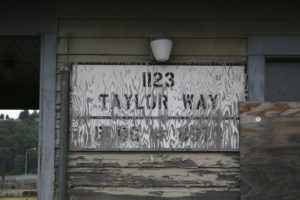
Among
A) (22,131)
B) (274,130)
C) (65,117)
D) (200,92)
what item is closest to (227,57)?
(200,92)

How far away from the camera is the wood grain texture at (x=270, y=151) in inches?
146

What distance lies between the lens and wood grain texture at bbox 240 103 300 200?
3709 mm

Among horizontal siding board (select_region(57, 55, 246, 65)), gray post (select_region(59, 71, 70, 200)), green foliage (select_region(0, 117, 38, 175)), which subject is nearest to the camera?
gray post (select_region(59, 71, 70, 200))

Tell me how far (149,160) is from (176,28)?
1272mm

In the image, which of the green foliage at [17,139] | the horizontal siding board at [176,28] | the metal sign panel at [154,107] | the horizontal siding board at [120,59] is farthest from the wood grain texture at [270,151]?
the green foliage at [17,139]

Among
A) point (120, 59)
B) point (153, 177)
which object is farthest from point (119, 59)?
point (153, 177)

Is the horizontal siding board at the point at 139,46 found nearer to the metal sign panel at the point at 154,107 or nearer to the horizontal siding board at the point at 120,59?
the horizontal siding board at the point at 120,59

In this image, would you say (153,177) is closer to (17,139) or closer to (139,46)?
(139,46)

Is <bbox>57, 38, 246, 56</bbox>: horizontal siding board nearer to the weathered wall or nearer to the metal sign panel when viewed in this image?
the weathered wall

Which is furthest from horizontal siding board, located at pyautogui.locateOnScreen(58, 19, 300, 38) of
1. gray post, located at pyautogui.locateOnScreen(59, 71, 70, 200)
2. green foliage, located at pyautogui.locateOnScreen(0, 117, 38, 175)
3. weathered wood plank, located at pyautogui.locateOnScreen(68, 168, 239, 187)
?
green foliage, located at pyautogui.locateOnScreen(0, 117, 38, 175)

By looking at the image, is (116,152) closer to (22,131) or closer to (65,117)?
(65,117)

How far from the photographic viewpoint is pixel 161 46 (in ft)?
12.4

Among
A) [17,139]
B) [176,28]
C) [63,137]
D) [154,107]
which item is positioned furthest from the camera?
[17,139]

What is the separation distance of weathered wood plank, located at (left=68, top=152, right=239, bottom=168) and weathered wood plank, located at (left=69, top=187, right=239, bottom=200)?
0.21m
